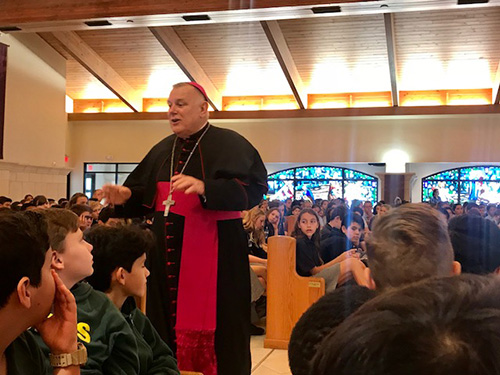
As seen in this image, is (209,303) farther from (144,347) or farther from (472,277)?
(472,277)

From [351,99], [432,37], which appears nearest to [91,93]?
[351,99]

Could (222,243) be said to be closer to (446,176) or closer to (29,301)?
(29,301)

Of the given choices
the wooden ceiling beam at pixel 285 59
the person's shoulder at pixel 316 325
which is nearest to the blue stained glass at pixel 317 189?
the wooden ceiling beam at pixel 285 59

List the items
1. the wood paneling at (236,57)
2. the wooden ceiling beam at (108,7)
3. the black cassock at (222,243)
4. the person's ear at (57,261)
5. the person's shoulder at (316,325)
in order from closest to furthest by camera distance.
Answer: the person's shoulder at (316,325), the person's ear at (57,261), the black cassock at (222,243), the wooden ceiling beam at (108,7), the wood paneling at (236,57)

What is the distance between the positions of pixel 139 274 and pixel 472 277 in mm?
2047

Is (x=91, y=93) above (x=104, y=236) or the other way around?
above

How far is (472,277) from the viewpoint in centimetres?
59

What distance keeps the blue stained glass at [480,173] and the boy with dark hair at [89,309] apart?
17.2m

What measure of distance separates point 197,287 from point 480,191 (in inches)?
652

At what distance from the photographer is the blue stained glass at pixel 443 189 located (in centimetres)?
1792

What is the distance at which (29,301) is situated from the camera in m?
1.29

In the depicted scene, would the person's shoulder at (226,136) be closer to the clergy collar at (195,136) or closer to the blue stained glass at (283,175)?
the clergy collar at (195,136)

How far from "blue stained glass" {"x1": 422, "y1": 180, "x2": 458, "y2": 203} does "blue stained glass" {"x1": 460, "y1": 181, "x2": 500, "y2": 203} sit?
0.20 meters

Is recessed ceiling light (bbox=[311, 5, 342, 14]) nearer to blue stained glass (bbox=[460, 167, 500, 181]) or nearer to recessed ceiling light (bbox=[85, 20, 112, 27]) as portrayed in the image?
recessed ceiling light (bbox=[85, 20, 112, 27])
